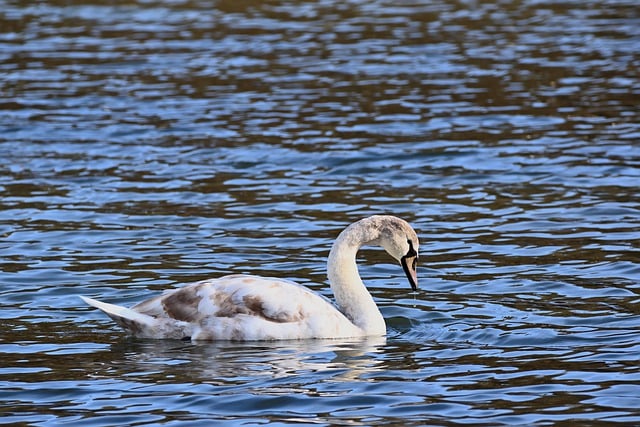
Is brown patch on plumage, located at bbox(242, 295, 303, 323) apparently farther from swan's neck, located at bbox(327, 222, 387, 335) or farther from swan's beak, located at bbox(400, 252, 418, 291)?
swan's beak, located at bbox(400, 252, 418, 291)

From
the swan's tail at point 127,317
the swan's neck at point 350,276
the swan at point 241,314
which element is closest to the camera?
the swan's tail at point 127,317

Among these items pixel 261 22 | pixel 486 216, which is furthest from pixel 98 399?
pixel 261 22

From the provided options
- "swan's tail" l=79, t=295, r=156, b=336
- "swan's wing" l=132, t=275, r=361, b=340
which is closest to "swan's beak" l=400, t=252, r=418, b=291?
"swan's wing" l=132, t=275, r=361, b=340

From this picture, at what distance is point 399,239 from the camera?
1090 centimetres

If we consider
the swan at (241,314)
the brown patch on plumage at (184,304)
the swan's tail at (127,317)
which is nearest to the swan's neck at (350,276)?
the swan at (241,314)

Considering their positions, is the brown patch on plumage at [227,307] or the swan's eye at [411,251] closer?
the brown patch on plumage at [227,307]

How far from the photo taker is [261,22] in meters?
27.7

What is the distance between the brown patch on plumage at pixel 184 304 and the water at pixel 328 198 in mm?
233

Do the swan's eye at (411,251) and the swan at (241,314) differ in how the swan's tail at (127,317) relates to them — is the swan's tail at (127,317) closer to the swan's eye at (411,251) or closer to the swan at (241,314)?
the swan at (241,314)

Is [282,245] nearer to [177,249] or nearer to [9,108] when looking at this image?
[177,249]

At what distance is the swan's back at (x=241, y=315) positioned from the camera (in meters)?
10.4

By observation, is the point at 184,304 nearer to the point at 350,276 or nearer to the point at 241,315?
the point at 241,315

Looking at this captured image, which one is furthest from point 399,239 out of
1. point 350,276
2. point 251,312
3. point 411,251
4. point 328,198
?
Result: point 328,198

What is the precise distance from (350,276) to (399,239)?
1.52 feet
